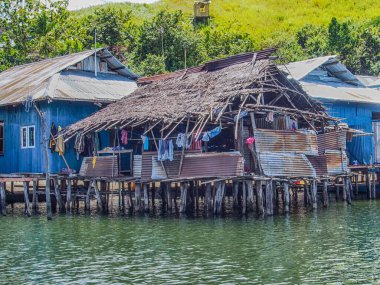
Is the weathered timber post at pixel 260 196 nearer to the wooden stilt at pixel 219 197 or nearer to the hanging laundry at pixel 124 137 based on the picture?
the wooden stilt at pixel 219 197

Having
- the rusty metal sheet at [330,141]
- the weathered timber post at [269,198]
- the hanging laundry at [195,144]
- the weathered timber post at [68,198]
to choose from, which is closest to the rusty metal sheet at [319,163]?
the rusty metal sheet at [330,141]

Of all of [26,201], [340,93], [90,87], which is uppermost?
[90,87]

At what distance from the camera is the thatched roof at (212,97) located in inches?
977

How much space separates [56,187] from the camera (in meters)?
28.0

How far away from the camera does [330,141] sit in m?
28.5

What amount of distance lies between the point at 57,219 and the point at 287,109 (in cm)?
965

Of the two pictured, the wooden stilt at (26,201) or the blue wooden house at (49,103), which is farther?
the blue wooden house at (49,103)

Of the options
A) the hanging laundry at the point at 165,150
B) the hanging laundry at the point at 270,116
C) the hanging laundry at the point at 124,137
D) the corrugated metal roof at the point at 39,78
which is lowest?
the hanging laundry at the point at 165,150

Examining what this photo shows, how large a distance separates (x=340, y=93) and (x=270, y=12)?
148 feet

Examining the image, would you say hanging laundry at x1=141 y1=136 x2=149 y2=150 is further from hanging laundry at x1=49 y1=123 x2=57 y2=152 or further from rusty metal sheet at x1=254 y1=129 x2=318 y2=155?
rusty metal sheet at x1=254 y1=129 x2=318 y2=155

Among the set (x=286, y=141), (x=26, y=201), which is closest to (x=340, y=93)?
(x=286, y=141)

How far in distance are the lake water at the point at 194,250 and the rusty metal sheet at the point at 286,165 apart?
5.22ft

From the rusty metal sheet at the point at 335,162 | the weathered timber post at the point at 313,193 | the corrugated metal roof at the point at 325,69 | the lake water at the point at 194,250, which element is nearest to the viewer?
the lake water at the point at 194,250

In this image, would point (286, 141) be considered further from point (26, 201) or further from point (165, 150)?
point (26, 201)
